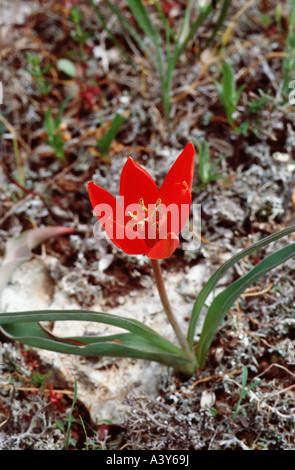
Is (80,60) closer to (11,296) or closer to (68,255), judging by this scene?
(68,255)

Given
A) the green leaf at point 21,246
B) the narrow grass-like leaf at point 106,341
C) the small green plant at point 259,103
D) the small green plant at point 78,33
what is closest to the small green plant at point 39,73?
the small green plant at point 78,33

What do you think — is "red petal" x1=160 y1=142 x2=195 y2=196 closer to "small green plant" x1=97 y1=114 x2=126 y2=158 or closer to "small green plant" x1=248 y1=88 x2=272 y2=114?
"small green plant" x1=97 y1=114 x2=126 y2=158

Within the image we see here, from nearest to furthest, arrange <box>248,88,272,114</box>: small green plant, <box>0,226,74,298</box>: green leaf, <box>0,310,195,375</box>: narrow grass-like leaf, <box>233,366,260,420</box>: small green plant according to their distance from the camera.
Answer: <box>0,310,195,375</box>: narrow grass-like leaf < <box>233,366,260,420</box>: small green plant < <box>0,226,74,298</box>: green leaf < <box>248,88,272,114</box>: small green plant

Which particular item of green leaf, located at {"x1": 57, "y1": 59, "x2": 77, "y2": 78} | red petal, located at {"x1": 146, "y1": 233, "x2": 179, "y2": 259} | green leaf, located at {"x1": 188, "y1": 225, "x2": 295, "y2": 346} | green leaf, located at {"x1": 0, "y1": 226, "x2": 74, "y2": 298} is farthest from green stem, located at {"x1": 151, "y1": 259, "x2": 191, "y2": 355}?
green leaf, located at {"x1": 57, "y1": 59, "x2": 77, "y2": 78}

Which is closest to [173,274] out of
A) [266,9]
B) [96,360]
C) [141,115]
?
[96,360]

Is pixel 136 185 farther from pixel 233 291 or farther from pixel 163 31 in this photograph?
pixel 163 31

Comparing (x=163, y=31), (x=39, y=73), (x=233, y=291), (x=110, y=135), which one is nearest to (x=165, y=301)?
(x=233, y=291)
